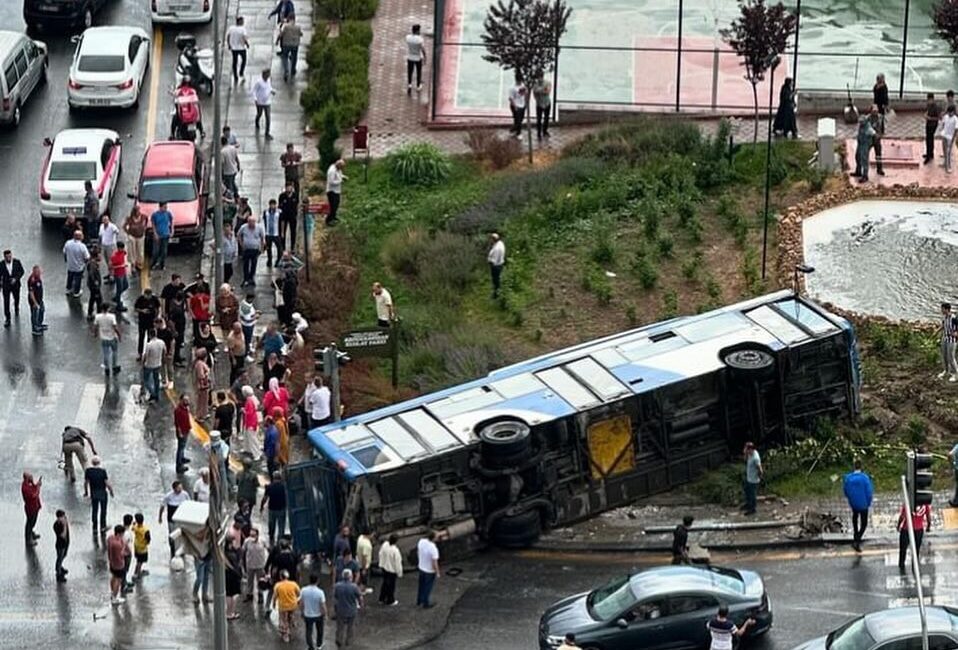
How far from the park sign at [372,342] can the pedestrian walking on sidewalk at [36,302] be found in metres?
6.12

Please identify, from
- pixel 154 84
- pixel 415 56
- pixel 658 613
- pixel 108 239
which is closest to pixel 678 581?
pixel 658 613

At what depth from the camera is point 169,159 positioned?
49.8m

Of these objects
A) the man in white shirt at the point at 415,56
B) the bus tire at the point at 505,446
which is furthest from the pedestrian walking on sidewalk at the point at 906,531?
the man in white shirt at the point at 415,56

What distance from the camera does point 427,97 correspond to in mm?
55812

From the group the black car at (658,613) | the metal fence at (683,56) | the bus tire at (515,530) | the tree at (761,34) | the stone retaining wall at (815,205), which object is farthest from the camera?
the metal fence at (683,56)

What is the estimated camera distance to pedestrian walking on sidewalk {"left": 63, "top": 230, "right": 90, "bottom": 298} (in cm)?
4612

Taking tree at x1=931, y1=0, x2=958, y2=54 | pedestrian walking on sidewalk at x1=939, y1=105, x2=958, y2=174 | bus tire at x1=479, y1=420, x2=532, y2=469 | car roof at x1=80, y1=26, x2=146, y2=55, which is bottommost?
bus tire at x1=479, y1=420, x2=532, y2=469

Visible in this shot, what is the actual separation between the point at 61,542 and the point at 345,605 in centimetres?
478

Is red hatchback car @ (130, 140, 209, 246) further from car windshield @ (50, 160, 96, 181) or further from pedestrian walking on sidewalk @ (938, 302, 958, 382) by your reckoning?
pedestrian walking on sidewalk @ (938, 302, 958, 382)

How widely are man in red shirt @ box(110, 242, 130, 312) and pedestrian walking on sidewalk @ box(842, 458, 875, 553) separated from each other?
14684 mm

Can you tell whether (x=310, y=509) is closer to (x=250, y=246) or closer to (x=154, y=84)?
(x=250, y=246)

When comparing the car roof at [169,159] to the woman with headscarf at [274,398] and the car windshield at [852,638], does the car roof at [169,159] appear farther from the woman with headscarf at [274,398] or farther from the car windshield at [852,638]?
the car windshield at [852,638]

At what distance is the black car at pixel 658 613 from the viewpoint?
3450 cm

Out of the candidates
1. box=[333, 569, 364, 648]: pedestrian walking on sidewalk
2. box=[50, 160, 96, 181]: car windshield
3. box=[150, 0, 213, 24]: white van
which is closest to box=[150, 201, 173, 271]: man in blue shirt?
box=[50, 160, 96, 181]: car windshield
